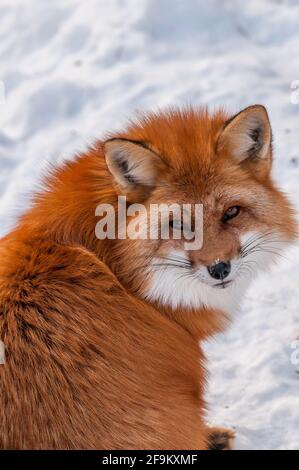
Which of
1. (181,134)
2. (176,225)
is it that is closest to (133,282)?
(176,225)

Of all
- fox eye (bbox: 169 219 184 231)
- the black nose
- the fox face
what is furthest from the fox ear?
the black nose

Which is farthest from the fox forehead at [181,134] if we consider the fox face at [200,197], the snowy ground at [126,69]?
the snowy ground at [126,69]

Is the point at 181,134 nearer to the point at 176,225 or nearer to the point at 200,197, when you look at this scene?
the point at 200,197

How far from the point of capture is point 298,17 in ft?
21.9

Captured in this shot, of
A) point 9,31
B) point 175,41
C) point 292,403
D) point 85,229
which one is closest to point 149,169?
point 85,229

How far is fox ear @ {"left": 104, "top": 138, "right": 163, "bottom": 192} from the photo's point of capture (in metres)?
3.20

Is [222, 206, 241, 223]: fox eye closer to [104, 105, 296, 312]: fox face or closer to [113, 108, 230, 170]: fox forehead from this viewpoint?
[104, 105, 296, 312]: fox face

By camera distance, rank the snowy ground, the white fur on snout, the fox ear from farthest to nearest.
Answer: the snowy ground, the white fur on snout, the fox ear

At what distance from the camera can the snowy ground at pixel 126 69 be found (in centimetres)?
604

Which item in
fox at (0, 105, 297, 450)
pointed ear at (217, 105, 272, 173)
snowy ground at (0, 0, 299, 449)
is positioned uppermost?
snowy ground at (0, 0, 299, 449)

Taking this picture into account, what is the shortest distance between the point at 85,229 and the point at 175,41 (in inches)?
147

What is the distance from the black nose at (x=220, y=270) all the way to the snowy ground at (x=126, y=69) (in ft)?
5.92

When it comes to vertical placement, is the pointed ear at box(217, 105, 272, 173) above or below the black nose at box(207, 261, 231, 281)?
above

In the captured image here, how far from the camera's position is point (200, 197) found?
3.31 m
